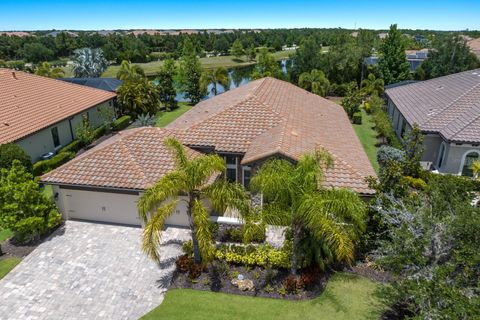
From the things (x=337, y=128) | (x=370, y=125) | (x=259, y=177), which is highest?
(x=259, y=177)

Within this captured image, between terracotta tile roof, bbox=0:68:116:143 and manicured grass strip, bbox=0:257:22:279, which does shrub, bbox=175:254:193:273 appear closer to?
manicured grass strip, bbox=0:257:22:279

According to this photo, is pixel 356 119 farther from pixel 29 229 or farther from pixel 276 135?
pixel 29 229

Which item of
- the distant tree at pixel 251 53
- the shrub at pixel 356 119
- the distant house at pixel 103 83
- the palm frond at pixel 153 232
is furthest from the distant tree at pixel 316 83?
the distant tree at pixel 251 53

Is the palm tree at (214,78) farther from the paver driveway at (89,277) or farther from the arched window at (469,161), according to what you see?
the paver driveway at (89,277)

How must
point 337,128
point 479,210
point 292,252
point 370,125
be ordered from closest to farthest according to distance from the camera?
point 479,210 → point 292,252 → point 337,128 → point 370,125

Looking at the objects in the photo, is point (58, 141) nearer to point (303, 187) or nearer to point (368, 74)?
point (303, 187)

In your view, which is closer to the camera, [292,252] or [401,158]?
[292,252]

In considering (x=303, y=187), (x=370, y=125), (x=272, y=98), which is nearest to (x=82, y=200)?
(x=303, y=187)
